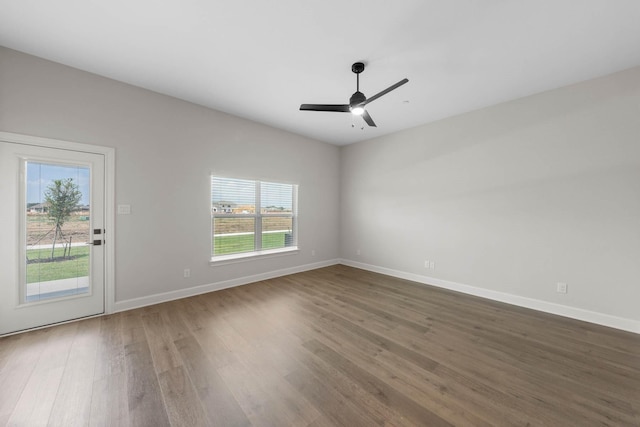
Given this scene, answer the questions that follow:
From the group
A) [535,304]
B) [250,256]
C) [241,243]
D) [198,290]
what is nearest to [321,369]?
[198,290]

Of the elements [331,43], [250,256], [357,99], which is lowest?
[250,256]

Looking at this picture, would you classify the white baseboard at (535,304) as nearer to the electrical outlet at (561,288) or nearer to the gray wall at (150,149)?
the electrical outlet at (561,288)

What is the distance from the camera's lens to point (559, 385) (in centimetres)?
184

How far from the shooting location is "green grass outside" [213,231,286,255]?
164 inches

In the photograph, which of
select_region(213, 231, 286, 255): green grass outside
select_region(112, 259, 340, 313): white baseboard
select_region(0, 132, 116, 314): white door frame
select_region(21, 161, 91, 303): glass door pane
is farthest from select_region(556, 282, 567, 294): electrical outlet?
select_region(21, 161, 91, 303): glass door pane

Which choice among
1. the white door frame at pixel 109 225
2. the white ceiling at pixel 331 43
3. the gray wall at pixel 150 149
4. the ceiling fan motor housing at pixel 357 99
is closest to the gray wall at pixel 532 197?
the white ceiling at pixel 331 43

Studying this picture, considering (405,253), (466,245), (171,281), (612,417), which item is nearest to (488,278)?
(466,245)

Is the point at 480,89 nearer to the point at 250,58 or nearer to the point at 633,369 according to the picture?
the point at 250,58

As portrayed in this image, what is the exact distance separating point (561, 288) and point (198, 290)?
5.28 m

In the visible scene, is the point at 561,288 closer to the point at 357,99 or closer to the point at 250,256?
the point at 357,99

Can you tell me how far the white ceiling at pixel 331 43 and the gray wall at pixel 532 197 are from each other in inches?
18.5

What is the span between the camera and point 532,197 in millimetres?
3328

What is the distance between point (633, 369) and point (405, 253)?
2936 millimetres

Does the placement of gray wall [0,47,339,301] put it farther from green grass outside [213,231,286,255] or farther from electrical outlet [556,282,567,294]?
electrical outlet [556,282,567,294]
